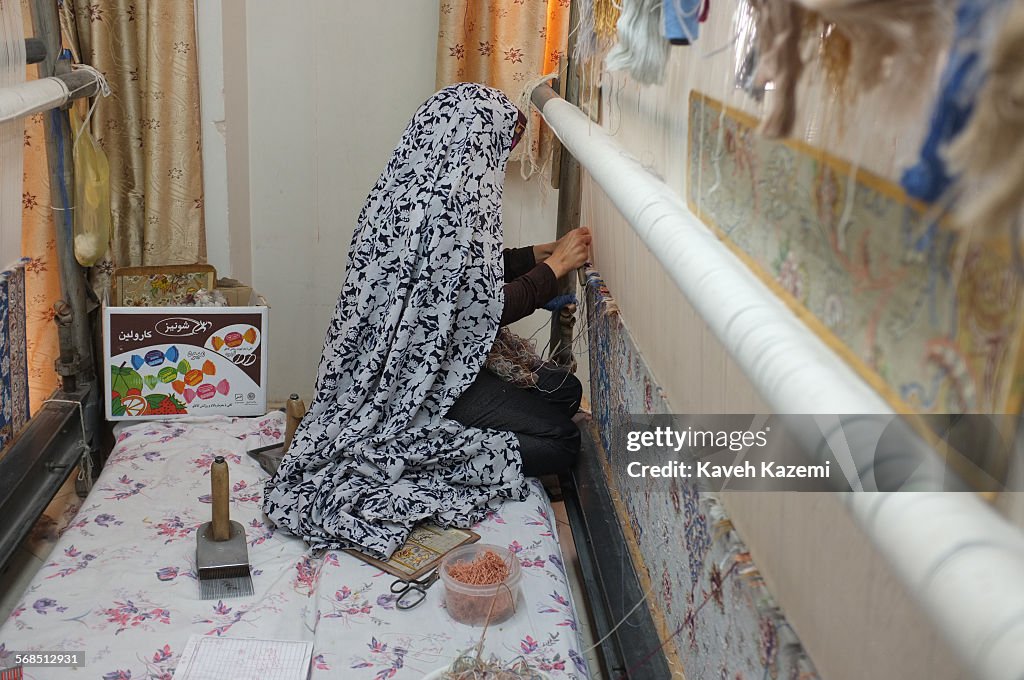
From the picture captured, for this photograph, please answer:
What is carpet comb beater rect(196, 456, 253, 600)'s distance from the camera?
76.5 inches

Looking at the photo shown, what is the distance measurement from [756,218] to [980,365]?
339 mm

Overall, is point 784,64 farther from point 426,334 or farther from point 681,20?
point 426,334

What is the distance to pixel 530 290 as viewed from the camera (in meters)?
2.37

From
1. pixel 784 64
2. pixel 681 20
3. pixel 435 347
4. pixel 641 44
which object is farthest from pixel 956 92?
pixel 435 347

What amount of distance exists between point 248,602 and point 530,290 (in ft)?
3.24

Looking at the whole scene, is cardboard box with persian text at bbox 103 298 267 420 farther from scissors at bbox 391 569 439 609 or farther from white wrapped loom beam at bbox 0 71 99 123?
scissors at bbox 391 569 439 609

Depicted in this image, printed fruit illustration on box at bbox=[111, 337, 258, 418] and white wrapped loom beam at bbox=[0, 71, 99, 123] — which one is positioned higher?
white wrapped loom beam at bbox=[0, 71, 99, 123]

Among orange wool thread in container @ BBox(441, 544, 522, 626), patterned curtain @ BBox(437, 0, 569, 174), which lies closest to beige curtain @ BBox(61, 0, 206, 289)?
patterned curtain @ BBox(437, 0, 569, 174)

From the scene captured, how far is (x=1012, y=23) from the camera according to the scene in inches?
15.0

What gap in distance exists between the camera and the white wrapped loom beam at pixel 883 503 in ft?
1.34

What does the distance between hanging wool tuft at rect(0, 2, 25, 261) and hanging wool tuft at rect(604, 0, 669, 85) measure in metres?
1.60

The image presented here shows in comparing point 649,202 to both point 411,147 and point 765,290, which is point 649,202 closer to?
point 765,290

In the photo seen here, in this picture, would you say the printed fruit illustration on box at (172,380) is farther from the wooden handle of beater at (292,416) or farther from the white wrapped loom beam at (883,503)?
the white wrapped loom beam at (883,503)

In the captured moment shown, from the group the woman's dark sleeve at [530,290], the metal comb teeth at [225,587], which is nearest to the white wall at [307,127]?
the woman's dark sleeve at [530,290]
